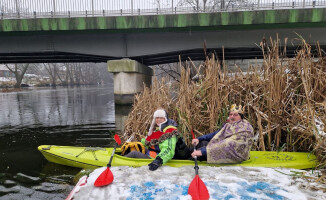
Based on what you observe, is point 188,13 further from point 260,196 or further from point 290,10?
point 260,196

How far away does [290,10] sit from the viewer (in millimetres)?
11062

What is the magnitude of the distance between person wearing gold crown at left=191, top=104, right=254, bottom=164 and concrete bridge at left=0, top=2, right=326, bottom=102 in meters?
9.40

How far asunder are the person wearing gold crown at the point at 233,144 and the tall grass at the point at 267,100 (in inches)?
39.0

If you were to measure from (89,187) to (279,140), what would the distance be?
154 inches

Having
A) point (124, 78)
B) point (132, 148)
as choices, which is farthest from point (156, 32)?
point (132, 148)

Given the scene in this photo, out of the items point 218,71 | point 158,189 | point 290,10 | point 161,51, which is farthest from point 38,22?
point 290,10

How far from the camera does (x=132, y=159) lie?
4082mm

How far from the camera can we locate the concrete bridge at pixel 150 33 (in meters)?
11.6

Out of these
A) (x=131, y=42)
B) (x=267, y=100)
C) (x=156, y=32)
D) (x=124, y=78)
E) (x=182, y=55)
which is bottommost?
(x=267, y=100)

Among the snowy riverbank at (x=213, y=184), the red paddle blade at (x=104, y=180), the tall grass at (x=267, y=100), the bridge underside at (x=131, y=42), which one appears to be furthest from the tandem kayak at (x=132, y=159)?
the bridge underside at (x=131, y=42)

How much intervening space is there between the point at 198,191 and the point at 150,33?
12.4 meters

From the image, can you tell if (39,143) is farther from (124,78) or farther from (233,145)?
(124,78)

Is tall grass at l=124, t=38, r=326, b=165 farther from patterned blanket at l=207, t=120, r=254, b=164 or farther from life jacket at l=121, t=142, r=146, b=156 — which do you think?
life jacket at l=121, t=142, r=146, b=156

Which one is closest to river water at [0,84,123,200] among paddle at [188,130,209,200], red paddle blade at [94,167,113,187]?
red paddle blade at [94,167,113,187]
